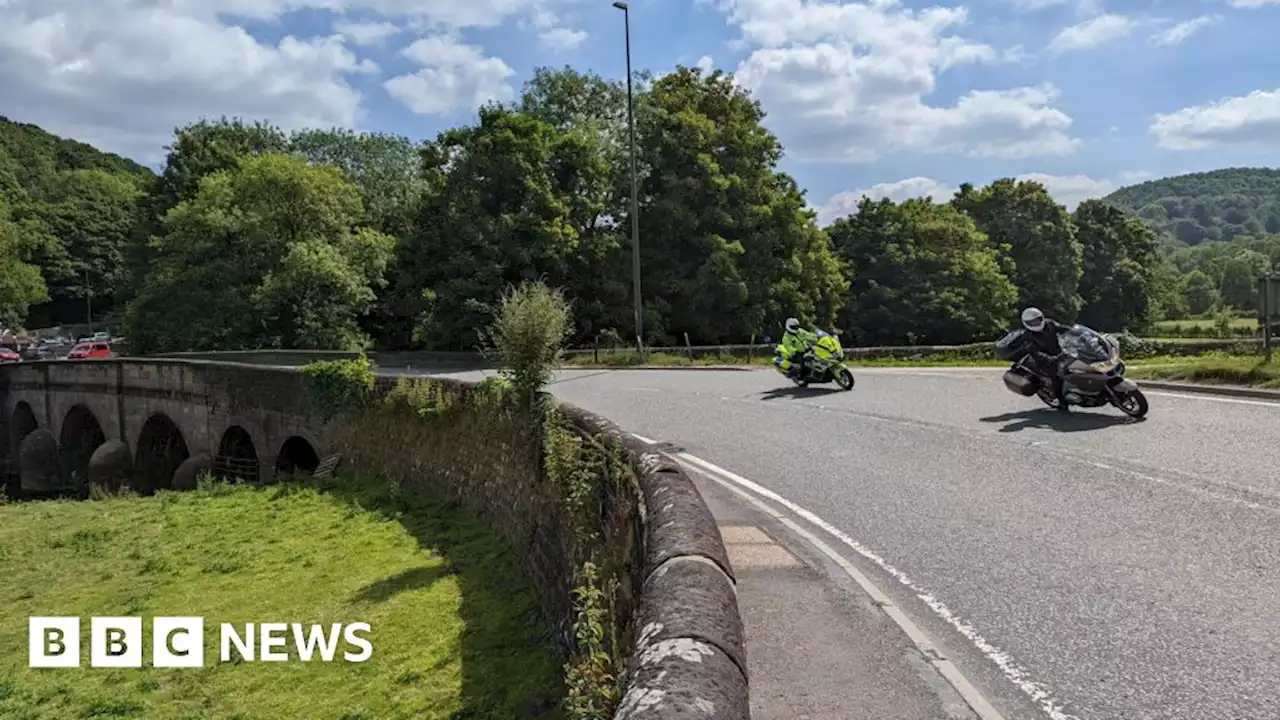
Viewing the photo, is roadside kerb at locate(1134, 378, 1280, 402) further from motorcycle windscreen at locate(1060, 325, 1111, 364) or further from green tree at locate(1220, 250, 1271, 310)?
green tree at locate(1220, 250, 1271, 310)

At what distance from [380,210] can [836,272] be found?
85.0ft

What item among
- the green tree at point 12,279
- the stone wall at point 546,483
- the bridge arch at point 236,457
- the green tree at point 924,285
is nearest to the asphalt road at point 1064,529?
the stone wall at point 546,483

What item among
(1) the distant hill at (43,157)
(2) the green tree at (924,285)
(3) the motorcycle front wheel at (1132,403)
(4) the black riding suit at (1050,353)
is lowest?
(3) the motorcycle front wheel at (1132,403)

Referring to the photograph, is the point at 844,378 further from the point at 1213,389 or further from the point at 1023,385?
the point at 1213,389

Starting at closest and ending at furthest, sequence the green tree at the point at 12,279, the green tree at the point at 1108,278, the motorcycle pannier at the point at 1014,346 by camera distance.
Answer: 1. the motorcycle pannier at the point at 1014,346
2. the green tree at the point at 12,279
3. the green tree at the point at 1108,278

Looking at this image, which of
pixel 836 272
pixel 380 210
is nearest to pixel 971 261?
pixel 836 272

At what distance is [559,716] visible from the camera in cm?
620

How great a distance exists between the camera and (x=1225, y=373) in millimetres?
13664

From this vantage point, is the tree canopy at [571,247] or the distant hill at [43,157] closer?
the tree canopy at [571,247]

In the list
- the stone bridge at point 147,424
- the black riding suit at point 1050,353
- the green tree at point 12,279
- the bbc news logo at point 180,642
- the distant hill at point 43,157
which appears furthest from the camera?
the distant hill at point 43,157

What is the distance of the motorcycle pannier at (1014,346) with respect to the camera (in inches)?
500

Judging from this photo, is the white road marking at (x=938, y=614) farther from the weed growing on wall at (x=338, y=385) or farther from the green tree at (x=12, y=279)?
the green tree at (x=12, y=279)

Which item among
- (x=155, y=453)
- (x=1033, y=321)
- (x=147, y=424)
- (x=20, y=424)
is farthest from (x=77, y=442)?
(x=1033, y=321)

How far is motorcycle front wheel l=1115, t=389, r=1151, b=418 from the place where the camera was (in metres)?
11.2
